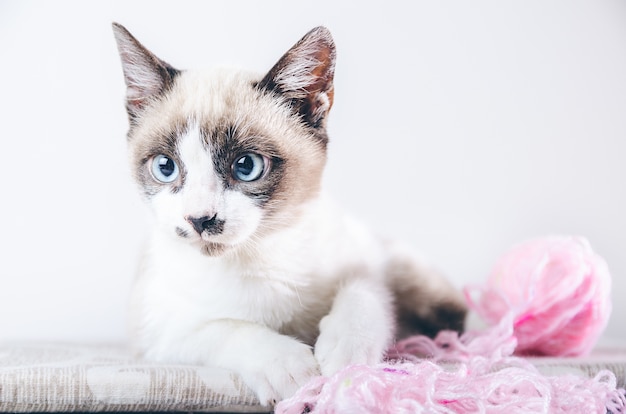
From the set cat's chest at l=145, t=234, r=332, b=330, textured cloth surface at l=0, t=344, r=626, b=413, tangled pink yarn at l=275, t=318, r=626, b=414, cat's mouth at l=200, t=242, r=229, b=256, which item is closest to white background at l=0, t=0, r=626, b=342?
cat's chest at l=145, t=234, r=332, b=330

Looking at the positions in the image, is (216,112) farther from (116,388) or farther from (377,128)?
(377,128)

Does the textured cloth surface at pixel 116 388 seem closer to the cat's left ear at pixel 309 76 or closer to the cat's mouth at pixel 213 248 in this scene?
the cat's mouth at pixel 213 248

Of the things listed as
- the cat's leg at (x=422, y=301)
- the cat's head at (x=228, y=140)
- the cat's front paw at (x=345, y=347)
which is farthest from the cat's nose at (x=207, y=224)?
the cat's leg at (x=422, y=301)

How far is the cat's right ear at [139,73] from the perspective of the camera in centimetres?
105

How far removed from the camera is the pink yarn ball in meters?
1.19

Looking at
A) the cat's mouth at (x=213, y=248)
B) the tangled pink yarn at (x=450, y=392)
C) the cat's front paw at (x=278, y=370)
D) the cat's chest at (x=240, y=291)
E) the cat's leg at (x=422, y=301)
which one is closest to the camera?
the tangled pink yarn at (x=450, y=392)

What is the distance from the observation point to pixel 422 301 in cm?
138

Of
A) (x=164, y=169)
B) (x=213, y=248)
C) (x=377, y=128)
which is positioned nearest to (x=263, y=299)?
(x=213, y=248)

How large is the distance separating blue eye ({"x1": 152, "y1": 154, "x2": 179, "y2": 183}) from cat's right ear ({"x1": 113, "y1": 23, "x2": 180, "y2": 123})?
14 centimetres

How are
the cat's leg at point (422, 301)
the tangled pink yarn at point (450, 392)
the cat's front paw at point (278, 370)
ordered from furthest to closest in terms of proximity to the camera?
the cat's leg at point (422, 301)
the cat's front paw at point (278, 370)
the tangled pink yarn at point (450, 392)

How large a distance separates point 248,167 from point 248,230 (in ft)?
0.34

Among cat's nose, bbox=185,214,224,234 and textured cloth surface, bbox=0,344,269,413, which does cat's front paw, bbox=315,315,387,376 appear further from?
cat's nose, bbox=185,214,224,234

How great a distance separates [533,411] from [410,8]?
40.8 inches

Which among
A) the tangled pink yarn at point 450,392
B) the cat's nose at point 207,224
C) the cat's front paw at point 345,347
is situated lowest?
the cat's front paw at point 345,347
